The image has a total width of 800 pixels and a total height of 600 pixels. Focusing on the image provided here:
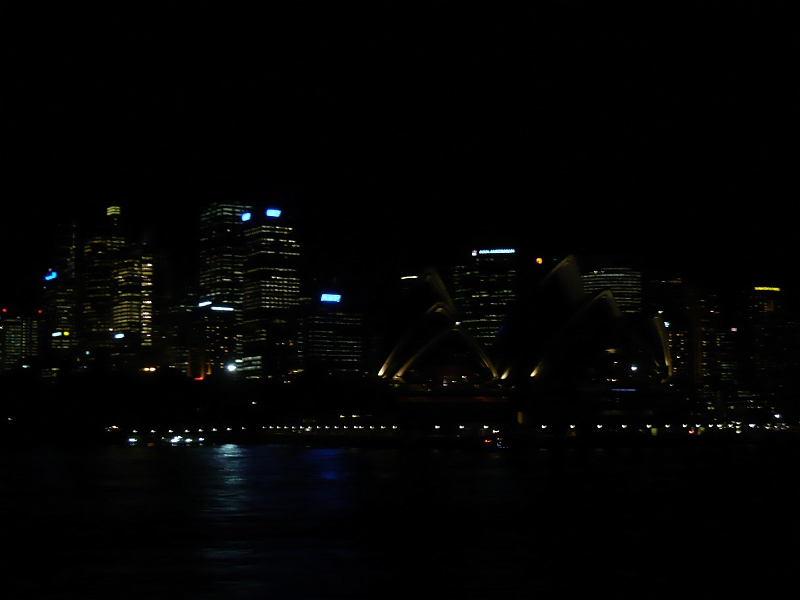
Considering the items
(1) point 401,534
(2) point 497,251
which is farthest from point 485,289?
(1) point 401,534

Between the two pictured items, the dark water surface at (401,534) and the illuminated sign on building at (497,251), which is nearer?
the dark water surface at (401,534)

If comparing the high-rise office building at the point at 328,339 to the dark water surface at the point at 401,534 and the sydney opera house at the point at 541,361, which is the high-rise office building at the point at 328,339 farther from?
the dark water surface at the point at 401,534

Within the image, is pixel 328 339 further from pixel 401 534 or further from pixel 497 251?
pixel 401 534

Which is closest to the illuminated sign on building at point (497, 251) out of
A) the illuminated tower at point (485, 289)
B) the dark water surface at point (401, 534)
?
the illuminated tower at point (485, 289)

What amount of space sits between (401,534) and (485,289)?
60.2 m

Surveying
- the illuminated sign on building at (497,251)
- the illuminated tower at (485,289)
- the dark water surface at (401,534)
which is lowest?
the dark water surface at (401,534)

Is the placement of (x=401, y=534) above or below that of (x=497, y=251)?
below

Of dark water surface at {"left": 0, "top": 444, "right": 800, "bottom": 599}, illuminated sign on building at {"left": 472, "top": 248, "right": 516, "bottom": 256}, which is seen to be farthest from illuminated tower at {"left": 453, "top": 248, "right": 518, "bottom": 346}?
dark water surface at {"left": 0, "top": 444, "right": 800, "bottom": 599}

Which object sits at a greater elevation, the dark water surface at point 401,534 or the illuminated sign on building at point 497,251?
the illuminated sign on building at point 497,251

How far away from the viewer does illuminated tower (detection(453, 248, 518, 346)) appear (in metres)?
71.6

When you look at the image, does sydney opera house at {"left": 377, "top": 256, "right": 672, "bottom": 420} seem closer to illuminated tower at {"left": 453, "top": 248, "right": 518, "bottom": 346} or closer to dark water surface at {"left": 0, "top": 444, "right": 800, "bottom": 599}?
illuminated tower at {"left": 453, "top": 248, "right": 518, "bottom": 346}

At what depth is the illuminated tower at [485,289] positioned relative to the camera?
235 ft

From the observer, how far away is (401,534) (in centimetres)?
1346

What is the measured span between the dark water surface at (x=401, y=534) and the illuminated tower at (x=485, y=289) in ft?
149
